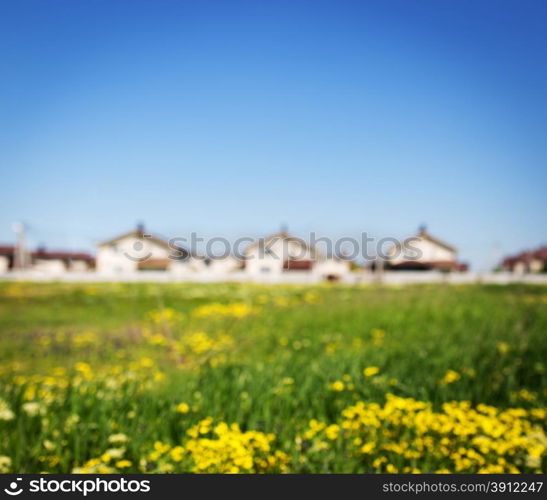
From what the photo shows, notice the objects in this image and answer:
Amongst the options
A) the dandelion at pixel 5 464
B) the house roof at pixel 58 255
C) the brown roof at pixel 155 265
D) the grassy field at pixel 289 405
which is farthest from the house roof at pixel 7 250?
the dandelion at pixel 5 464

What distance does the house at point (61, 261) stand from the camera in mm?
33322

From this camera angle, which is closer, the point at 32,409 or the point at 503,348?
the point at 32,409

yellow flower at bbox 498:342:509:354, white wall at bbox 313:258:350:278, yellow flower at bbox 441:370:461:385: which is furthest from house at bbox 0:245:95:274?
yellow flower at bbox 441:370:461:385

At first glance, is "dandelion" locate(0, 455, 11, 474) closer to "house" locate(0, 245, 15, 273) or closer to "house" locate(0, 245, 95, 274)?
"house" locate(0, 245, 95, 274)

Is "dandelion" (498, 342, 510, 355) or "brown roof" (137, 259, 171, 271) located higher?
"dandelion" (498, 342, 510, 355)

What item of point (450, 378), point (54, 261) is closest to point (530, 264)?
point (450, 378)

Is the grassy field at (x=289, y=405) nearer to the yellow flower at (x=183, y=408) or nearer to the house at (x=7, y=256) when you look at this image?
the yellow flower at (x=183, y=408)

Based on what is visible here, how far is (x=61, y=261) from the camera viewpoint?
3597 centimetres

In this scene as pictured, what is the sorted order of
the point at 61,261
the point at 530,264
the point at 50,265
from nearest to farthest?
the point at 530,264, the point at 50,265, the point at 61,261

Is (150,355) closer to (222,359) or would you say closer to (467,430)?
(222,359)

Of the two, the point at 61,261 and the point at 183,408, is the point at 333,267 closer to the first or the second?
the point at 61,261

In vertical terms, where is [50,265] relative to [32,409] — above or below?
below

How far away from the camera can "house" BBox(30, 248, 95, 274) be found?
109 feet
